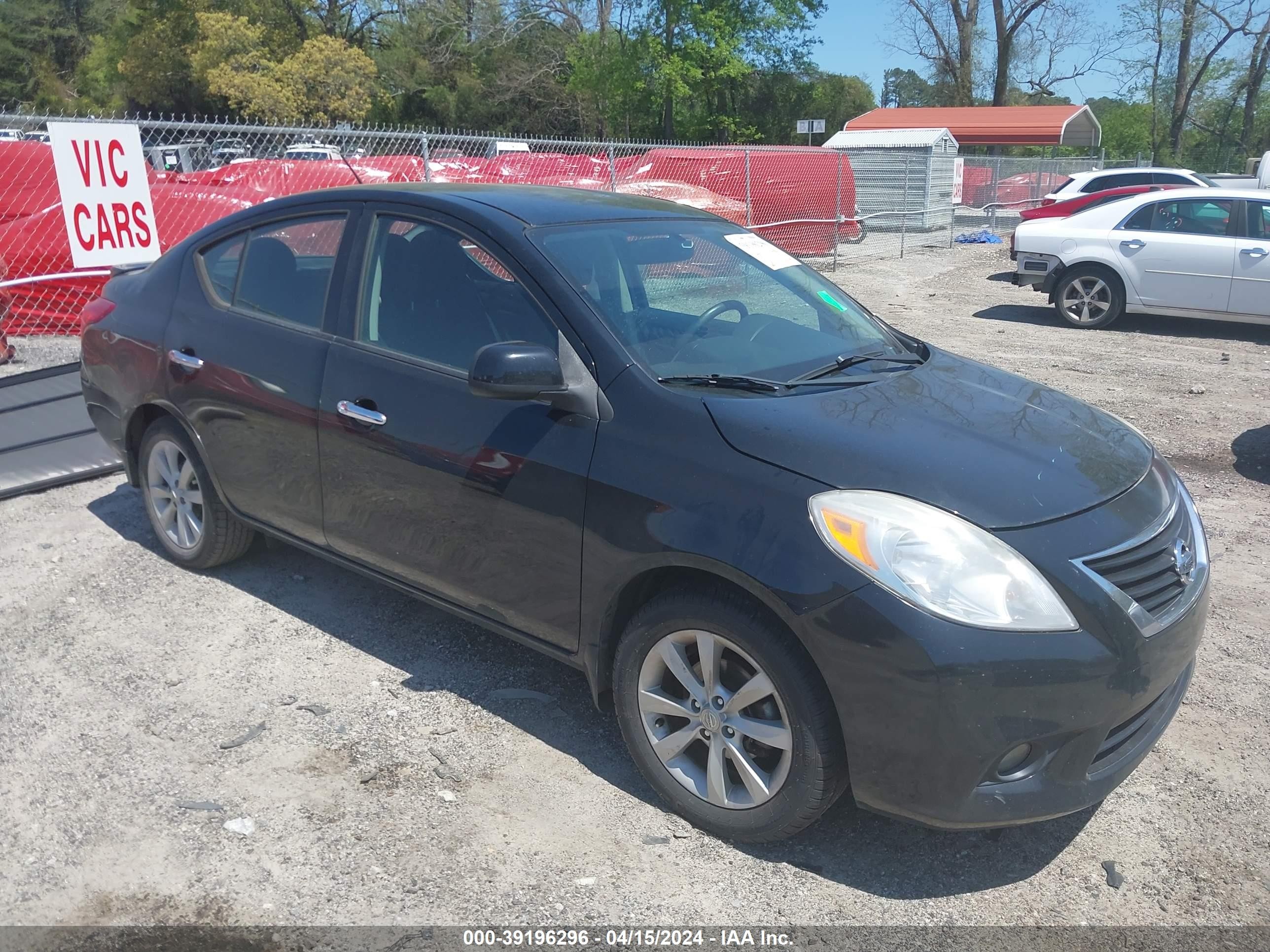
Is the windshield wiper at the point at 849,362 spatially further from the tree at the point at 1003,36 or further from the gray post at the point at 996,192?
the tree at the point at 1003,36

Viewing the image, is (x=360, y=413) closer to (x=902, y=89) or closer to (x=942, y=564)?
(x=942, y=564)

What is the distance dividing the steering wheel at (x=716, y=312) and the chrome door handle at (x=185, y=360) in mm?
2109

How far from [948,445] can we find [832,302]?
129 cm

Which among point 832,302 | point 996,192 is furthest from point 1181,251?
point 996,192

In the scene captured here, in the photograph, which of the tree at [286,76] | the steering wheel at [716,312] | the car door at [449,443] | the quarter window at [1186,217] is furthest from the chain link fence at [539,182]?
the tree at [286,76]

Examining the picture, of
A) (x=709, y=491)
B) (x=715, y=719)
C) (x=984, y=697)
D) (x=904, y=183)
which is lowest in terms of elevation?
(x=715, y=719)

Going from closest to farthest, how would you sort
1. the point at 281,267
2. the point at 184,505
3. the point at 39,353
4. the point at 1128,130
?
the point at 281,267
the point at 184,505
the point at 39,353
the point at 1128,130

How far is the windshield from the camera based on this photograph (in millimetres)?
3398

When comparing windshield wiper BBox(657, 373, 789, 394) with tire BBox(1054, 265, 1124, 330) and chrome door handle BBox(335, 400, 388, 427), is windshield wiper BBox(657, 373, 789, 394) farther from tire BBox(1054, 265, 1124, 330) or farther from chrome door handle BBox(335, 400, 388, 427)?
tire BBox(1054, 265, 1124, 330)

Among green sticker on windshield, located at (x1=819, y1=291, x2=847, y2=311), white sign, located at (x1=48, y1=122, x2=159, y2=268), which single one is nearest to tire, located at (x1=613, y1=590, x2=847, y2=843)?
green sticker on windshield, located at (x1=819, y1=291, x2=847, y2=311)

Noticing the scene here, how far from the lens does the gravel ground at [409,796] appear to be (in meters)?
2.85

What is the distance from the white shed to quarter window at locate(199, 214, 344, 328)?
60.1 feet

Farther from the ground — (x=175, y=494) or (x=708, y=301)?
(x=708, y=301)

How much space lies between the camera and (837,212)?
17703mm
